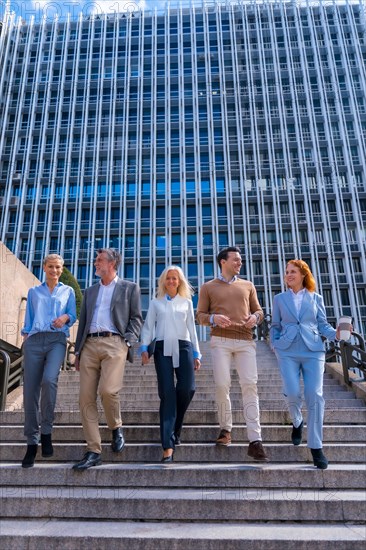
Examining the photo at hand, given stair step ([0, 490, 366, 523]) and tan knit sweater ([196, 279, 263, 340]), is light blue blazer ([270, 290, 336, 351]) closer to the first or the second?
tan knit sweater ([196, 279, 263, 340])

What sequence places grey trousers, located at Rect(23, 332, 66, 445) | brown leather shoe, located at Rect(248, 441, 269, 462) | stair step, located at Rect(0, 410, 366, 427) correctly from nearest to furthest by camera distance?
1. brown leather shoe, located at Rect(248, 441, 269, 462)
2. grey trousers, located at Rect(23, 332, 66, 445)
3. stair step, located at Rect(0, 410, 366, 427)

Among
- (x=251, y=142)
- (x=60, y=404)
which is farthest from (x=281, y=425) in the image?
(x=251, y=142)

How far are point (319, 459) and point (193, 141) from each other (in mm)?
32938

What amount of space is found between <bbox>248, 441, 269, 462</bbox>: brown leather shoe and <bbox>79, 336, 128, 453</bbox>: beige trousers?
3.95ft

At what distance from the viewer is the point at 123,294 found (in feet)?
12.7

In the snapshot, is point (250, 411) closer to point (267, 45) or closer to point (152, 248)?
point (152, 248)

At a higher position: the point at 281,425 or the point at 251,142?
the point at 251,142

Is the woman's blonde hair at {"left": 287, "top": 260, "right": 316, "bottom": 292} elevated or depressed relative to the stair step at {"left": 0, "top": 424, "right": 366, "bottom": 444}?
elevated

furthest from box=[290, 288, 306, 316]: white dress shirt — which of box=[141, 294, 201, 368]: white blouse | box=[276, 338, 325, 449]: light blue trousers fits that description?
box=[141, 294, 201, 368]: white blouse

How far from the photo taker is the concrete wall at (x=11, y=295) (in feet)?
26.7

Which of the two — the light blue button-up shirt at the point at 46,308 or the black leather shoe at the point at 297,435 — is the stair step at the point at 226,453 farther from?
the light blue button-up shirt at the point at 46,308

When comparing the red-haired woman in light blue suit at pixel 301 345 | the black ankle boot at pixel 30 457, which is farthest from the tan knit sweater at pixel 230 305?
the black ankle boot at pixel 30 457

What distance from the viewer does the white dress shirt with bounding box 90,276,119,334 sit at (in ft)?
12.2

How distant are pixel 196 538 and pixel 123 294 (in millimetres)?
2080
